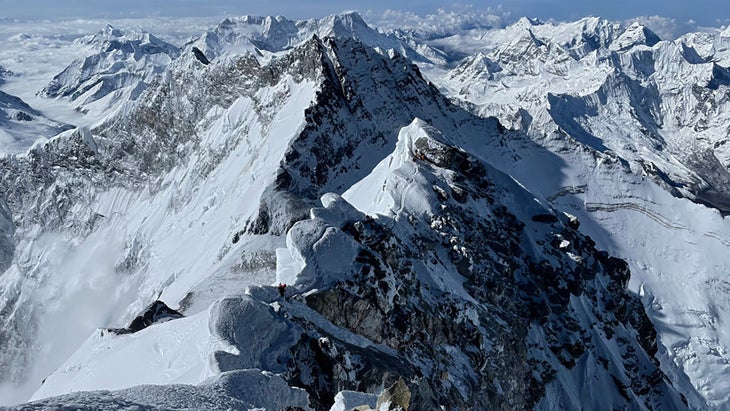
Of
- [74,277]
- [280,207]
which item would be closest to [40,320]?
[74,277]

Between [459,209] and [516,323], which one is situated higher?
[459,209]

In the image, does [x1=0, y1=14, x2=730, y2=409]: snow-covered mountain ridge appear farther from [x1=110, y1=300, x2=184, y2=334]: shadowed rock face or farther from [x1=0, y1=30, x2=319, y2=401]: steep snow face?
[x1=110, y1=300, x2=184, y2=334]: shadowed rock face

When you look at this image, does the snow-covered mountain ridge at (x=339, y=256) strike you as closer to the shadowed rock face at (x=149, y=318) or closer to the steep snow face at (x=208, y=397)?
the steep snow face at (x=208, y=397)

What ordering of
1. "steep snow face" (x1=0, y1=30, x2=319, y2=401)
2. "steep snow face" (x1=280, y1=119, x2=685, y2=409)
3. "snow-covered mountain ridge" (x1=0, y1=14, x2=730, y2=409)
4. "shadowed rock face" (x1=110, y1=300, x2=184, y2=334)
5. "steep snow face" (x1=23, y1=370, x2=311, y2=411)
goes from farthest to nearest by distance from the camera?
"steep snow face" (x1=0, y1=30, x2=319, y2=401) → "shadowed rock face" (x1=110, y1=300, x2=184, y2=334) → "steep snow face" (x1=280, y1=119, x2=685, y2=409) → "snow-covered mountain ridge" (x1=0, y1=14, x2=730, y2=409) → "steep snow face" (x1=23, y1=370, x2=311, y2=411)

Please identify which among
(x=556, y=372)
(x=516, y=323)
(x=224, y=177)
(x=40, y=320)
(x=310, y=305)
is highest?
(x=310, y=305)

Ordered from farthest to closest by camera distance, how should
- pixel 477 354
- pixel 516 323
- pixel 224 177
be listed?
pixel 224 177 < pixel 516 323 < pixel 477 354

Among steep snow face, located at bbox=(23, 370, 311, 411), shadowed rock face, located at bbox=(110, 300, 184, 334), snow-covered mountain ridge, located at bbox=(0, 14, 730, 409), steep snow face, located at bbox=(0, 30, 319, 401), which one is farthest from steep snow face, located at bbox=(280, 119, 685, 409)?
steep snow face, located at bbox=(0, 30, 319, 401)

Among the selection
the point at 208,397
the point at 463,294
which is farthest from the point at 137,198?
the point at 208,397

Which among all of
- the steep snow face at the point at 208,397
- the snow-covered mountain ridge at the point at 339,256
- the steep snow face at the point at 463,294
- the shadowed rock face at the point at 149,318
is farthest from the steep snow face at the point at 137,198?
the steep snow face at the point at 208,397

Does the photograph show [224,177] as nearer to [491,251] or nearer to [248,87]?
[248,87]
